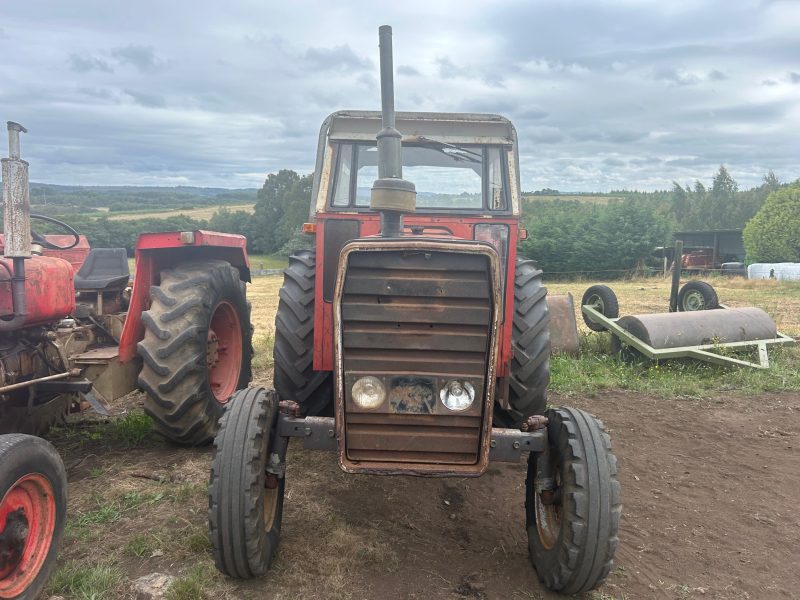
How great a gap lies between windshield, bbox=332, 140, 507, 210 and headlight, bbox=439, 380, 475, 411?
1.92 meters

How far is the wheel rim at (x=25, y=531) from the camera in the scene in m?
2.60

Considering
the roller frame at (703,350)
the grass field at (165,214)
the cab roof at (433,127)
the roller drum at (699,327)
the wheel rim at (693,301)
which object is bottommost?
the roller frame at (703,350)

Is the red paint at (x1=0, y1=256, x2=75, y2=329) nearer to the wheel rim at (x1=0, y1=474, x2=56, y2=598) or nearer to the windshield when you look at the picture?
the wheel rim at (x1=0, y1=474, x2=56, y2=598)

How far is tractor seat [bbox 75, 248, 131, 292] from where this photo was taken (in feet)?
16.4

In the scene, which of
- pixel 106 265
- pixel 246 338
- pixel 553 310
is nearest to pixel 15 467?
pixel 246 338

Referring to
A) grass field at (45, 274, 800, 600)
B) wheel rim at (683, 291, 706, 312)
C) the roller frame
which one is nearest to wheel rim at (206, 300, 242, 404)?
grass field at (45, 274, 800, 600)

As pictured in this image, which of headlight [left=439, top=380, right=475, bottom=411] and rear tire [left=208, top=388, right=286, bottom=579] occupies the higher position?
headlight [left=439, top=380, right=475, bottom=411]

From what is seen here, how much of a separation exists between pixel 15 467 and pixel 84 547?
2.78 ft

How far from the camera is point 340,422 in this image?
2.85m

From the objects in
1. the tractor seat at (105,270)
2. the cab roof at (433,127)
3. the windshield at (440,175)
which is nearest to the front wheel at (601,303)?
the windshield at (440,175)

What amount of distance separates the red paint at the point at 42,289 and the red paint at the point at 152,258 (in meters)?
0.41

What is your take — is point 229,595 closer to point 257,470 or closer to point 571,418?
point 257,470

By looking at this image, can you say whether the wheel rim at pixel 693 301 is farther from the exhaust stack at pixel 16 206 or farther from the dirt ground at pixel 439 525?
the exhaust stack at pixel 16 206

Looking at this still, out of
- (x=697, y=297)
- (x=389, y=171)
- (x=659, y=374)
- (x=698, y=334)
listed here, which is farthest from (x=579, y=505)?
(x=697, y=297)
